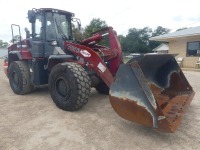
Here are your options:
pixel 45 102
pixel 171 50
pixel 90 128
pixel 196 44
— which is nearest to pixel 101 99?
pixel 45 102

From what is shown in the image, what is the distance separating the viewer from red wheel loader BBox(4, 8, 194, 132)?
3.15 m

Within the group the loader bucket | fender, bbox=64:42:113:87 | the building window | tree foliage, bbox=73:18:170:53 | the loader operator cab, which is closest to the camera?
the loader bucket

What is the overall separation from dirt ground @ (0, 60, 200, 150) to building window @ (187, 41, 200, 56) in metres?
12.5

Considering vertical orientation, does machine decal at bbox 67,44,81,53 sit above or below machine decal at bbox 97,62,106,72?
above

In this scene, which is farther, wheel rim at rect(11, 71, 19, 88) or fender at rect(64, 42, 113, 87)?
wheel rim at rect(11, 71, 19, 88)

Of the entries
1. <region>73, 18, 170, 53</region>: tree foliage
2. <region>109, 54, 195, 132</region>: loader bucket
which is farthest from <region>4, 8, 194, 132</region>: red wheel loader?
<region>73, 18, 170, 53</region>: tree foliage

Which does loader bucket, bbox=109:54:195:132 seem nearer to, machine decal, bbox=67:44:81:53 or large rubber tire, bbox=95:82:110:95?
machine decal, bbox=67:44:81:53

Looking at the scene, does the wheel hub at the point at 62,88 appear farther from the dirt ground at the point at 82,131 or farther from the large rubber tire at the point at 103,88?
the large rubber tire at the point at 103,88

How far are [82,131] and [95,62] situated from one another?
1.48m

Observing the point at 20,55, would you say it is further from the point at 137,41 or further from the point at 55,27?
the point at 137,41

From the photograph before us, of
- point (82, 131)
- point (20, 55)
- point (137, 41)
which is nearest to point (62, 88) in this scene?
point (82, 131)

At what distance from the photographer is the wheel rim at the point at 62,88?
433cm

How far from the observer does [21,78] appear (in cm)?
577

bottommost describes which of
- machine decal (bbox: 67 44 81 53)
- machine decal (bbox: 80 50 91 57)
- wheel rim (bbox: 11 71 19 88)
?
wheel rim (bbox: 11 71 19 88)
